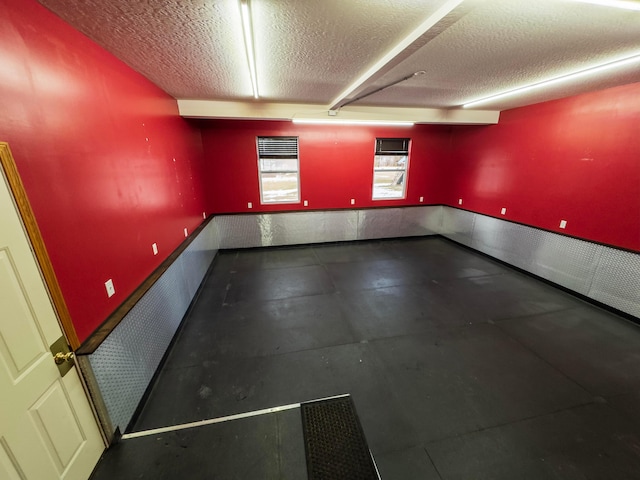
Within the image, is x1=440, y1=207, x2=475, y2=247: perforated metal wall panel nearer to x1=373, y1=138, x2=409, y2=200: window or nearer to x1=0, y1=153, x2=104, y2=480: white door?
x1=373, y1=138, x2=409, y2=200: window

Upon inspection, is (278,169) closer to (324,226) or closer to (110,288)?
(324,226)

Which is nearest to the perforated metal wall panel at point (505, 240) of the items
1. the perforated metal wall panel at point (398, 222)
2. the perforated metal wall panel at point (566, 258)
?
the perforated metal wall panel at point (566, 258)

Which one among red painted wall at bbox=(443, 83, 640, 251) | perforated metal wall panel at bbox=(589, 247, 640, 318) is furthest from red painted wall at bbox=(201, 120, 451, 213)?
perforated metal wall panel at bbox=(589, 247, 640, 318)

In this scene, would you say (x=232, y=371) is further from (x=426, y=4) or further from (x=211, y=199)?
(x=211, y=199)

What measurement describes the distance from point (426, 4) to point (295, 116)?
3089mm

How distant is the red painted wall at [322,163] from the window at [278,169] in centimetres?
12

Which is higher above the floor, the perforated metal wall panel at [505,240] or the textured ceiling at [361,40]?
the textured ceiling at [361,40]

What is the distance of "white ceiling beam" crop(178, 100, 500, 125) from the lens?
3.89 m

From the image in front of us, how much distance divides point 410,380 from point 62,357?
2545 mm

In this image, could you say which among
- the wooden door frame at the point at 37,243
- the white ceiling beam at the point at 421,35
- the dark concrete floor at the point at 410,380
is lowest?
the dark concrete floor at the point at 410,380

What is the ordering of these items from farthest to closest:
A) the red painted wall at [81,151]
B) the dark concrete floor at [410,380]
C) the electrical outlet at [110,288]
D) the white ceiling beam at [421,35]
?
the electrical outlet at [110,288]
the dark concrete floor at [410,380]
the white ceiling beam at [421,35]
the red painted wall at [81,151]

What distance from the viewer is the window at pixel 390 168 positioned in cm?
590

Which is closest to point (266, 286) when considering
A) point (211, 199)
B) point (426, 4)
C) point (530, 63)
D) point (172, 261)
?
point (172, 261)

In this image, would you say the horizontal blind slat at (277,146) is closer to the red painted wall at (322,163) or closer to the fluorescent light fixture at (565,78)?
the red painted wall at (322,163)
